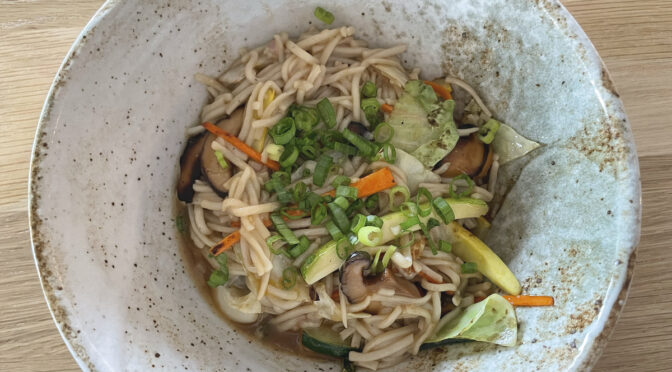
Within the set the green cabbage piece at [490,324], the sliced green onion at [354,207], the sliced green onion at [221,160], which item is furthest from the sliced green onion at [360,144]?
the green cabbage piece at [490,324]

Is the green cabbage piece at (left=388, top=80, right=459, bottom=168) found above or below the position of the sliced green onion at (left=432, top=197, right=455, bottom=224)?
above

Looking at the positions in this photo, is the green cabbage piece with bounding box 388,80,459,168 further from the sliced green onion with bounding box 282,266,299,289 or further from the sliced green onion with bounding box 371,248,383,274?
the sliced green onion with bounding box 282,266,299,289

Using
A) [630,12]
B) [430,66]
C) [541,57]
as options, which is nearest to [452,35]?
[430,66]

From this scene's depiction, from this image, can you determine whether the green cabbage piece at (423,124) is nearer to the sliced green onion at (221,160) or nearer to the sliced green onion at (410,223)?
the sliced green onion at (410,223)

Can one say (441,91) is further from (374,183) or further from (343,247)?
(343,247)

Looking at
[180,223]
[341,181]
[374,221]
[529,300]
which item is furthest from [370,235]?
[180,223]

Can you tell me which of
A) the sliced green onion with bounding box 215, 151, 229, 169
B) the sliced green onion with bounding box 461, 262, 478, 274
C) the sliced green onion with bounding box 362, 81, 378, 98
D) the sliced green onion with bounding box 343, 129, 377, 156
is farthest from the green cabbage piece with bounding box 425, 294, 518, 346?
the sliced green onion with bounding box 215, 151, 229, 169
